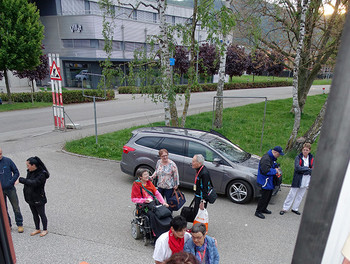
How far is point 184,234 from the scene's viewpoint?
3.41 meters

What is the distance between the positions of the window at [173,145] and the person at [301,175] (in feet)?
9.25

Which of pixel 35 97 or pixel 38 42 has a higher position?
pixel 38 42

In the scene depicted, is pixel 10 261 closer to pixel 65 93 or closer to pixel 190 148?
pixel 190 148

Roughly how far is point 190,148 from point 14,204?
13.6ft

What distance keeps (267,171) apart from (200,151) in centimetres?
194

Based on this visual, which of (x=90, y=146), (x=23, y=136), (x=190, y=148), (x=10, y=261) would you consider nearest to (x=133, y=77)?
(x=90, y=146)

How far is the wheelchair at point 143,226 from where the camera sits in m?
4.81

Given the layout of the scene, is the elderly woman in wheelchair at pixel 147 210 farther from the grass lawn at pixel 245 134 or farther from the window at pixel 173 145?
the grass lawn at pixel 245 134

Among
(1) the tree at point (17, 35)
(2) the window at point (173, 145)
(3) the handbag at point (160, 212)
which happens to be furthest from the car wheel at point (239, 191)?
(1) the tree at point (17, 35)

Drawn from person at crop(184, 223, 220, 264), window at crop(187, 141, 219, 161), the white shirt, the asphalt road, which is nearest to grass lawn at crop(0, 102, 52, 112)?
the asphalt road

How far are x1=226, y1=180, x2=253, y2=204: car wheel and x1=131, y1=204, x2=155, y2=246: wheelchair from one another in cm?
260

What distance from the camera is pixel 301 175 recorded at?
5.86 meters

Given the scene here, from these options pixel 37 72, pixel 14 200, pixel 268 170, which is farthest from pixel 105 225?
pixel 37 72

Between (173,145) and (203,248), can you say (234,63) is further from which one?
(203,248)
